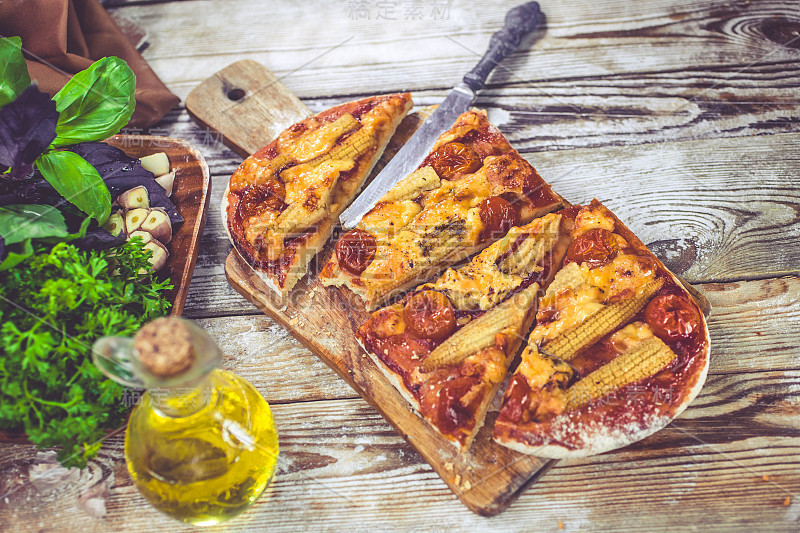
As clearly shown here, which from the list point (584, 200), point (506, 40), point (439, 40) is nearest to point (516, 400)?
point (584, 200)

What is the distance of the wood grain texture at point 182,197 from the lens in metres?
3.41

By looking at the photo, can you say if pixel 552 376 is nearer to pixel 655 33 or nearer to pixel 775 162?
pixel 775 162

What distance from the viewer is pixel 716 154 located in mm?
4121

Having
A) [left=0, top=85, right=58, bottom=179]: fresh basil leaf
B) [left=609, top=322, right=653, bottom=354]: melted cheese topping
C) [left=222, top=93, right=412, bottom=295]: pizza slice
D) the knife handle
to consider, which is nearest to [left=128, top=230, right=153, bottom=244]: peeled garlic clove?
[left=222, top=93, right=412, bottom=295]: pizza slice

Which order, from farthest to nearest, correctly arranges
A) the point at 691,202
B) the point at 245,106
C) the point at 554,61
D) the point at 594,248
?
the point at 554,61 < the point at 245,106 < the point at 691,202 < the point at 594,248

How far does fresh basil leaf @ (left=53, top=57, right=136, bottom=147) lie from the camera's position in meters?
3.03

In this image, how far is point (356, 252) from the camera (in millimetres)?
3318

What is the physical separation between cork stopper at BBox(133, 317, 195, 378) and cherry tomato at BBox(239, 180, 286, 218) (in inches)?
52.6

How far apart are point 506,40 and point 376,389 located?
2.64 meters

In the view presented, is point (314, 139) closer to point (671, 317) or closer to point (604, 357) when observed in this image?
point (604, 357)

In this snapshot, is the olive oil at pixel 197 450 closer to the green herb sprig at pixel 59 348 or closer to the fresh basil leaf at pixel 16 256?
the green herb sprig at pixel 59 348

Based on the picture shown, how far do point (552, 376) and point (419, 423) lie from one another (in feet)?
2.28

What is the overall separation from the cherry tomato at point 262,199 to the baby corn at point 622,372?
185 cm

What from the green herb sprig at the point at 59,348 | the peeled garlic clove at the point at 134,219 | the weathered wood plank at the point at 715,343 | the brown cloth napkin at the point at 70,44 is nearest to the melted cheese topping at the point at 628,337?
the weathered wood plank at the point at 715,343
